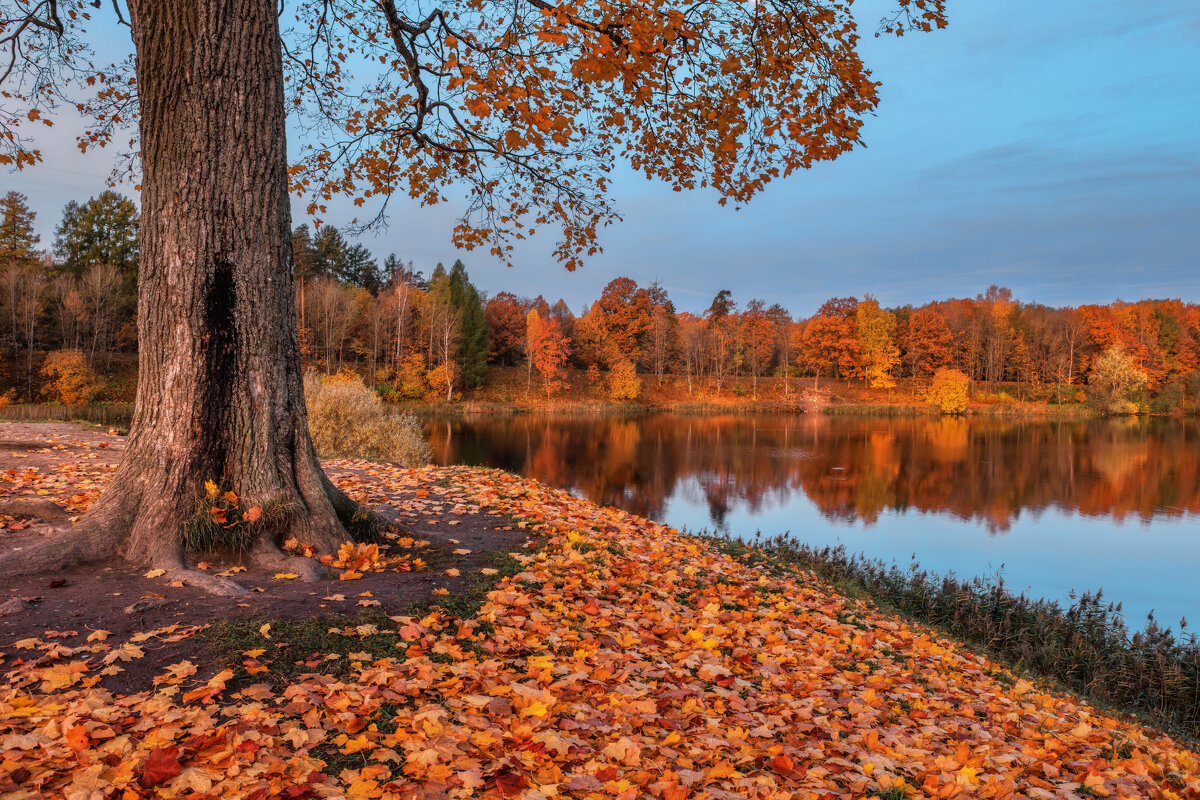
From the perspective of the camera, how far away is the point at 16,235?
40688 millimetres

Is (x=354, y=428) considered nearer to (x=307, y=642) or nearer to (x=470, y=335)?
(x=307, y=642)

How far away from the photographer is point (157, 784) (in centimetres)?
217

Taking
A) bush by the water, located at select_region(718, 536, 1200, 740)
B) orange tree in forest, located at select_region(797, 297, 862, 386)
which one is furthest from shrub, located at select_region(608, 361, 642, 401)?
bush by the water, located at select_region(718, 536, 1200, 740)

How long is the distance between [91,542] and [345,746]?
3.07 meters

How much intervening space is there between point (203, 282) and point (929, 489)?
24.6 metres

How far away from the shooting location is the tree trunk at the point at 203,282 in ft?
14.8

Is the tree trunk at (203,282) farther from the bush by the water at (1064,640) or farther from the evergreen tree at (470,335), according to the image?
the evergreen tree at (470,335)

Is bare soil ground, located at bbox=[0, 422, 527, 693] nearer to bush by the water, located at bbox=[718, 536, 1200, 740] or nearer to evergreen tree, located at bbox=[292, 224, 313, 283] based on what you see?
bush by the water, located at bbox=[718, 536, 1200, 740]

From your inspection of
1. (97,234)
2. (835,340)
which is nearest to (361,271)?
(97,234)

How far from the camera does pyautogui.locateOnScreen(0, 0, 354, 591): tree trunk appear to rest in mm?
4504

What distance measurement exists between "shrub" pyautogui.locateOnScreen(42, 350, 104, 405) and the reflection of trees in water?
20413 mm

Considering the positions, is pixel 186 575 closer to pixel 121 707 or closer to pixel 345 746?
pixel 121 707

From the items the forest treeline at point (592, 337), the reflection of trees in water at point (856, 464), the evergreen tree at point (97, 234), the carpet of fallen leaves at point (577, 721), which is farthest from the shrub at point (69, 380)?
the carpet of fallen leaves at point (577, 721)

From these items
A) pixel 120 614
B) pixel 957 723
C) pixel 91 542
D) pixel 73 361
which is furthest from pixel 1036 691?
pixel 73 361
